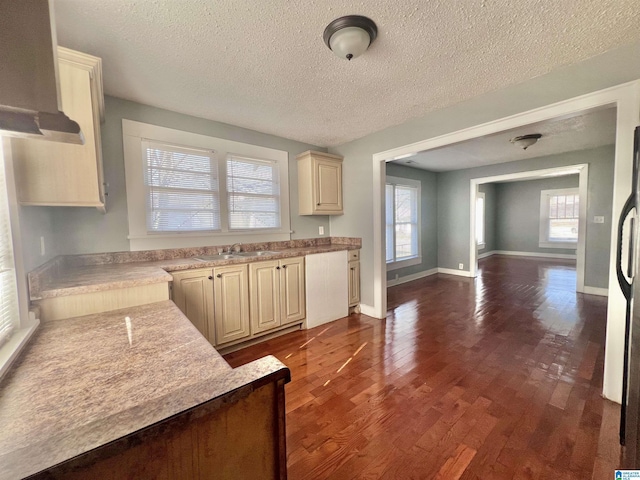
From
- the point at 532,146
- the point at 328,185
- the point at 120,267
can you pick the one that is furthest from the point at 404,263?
the point at 120,267

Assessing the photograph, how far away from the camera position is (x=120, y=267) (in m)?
2.16

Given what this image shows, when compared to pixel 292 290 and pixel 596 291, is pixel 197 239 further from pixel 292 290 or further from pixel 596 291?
pixel 596 291

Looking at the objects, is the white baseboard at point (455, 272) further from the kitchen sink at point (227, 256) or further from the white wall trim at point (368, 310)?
the kitchen sink at point (227, 256)

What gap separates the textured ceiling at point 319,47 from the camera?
1424 mm

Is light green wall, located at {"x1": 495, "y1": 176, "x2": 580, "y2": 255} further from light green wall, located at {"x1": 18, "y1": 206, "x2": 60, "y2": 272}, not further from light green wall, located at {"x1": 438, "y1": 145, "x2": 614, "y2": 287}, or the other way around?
light green wall, located at {"x1": 18, "y1": 206, "x2": 60, "y2": 272}

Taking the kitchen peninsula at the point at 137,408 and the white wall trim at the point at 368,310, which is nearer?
the kitchen peninsula at the point at 137,408

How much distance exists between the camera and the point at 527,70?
200 centimetres

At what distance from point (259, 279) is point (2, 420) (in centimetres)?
205

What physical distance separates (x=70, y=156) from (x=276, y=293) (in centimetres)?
196

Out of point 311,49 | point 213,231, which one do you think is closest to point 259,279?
point 213,231

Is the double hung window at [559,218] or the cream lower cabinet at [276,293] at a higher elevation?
the double hung window at [559,218]

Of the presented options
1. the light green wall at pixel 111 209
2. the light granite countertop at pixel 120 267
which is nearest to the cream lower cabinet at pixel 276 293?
the light granite countertop at pixel 120 267

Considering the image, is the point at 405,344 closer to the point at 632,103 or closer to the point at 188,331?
the point at 188,331

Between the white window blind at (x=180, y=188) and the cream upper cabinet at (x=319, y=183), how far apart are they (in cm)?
113
